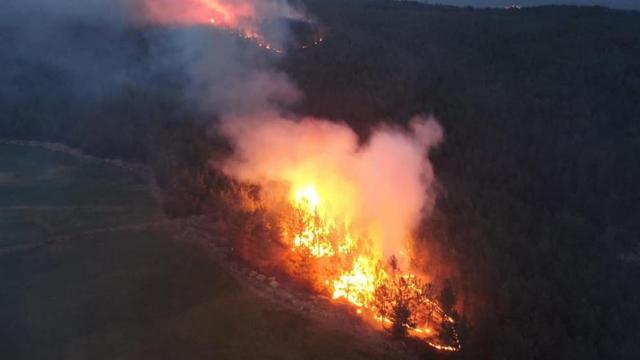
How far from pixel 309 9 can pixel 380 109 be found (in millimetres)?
29411

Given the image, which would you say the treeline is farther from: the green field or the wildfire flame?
the green field

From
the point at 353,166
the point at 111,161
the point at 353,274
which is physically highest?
the point at 353,166

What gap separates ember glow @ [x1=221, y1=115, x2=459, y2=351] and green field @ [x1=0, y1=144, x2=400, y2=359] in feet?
4.72

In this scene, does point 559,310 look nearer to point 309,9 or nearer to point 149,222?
point 149,222

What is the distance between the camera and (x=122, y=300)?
47.6 feet

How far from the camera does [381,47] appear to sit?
40.7 meters


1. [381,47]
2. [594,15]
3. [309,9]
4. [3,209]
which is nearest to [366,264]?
[3,209]

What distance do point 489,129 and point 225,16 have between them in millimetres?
18066

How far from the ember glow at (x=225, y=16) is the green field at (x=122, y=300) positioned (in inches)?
600

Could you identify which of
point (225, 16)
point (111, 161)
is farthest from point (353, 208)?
point (225, 16)

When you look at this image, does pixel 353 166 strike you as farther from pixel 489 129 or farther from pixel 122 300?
Answer: pixel 489 129

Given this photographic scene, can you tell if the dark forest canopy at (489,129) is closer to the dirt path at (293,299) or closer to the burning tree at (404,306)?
the burning tree at (404,306)

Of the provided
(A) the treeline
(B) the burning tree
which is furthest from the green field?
(A) the treeline

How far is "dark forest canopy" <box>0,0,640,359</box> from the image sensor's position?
12.5 meters
